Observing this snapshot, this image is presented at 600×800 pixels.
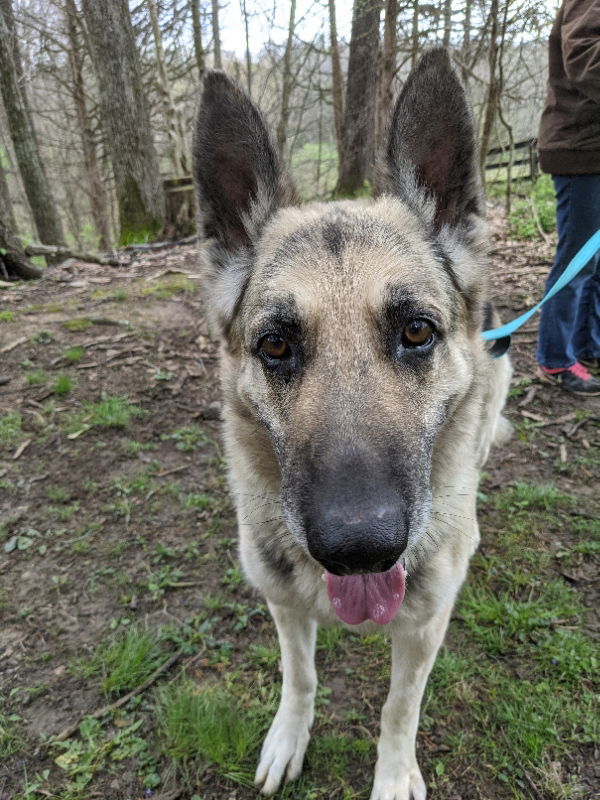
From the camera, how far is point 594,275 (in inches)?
185

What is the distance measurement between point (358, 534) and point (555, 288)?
6.66 feet

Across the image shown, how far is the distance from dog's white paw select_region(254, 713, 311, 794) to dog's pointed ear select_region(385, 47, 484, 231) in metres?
2.40

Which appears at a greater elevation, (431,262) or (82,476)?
(431,262)

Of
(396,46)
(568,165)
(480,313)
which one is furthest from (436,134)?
(396,46)

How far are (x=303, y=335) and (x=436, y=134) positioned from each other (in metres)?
1.09

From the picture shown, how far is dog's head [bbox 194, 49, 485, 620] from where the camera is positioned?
5.14 feet

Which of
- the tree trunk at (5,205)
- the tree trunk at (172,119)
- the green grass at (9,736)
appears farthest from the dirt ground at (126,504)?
the tree trunk at (172,119)

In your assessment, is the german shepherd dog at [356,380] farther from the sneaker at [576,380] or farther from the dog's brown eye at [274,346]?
the sneaker at [576,380]

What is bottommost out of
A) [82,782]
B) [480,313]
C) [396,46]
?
[82,782]

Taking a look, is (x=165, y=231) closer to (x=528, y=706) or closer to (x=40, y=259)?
(x=40, y=259)

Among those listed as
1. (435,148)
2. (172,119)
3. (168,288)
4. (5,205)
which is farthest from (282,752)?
(172,119)

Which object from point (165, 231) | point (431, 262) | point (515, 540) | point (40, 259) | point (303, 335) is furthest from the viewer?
point (40, 259)

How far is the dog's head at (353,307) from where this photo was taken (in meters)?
1.57

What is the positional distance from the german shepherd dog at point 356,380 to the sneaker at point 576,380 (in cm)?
295
